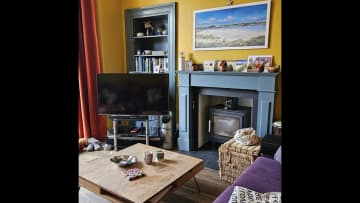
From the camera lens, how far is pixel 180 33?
3418 millimetres

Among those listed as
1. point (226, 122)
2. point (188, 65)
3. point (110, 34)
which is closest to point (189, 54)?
point (188, 65)

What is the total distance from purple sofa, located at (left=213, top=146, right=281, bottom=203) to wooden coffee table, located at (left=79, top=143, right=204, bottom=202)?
1.40 feet

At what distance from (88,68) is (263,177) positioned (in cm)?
285

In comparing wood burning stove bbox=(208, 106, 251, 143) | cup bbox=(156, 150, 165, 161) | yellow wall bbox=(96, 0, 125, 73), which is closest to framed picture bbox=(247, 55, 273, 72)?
wood burning stove bbox=(208, 106, 251, 143)

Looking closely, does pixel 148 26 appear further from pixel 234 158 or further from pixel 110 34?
pixel 234 158

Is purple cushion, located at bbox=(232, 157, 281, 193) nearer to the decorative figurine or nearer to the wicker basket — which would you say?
the wicker basket
